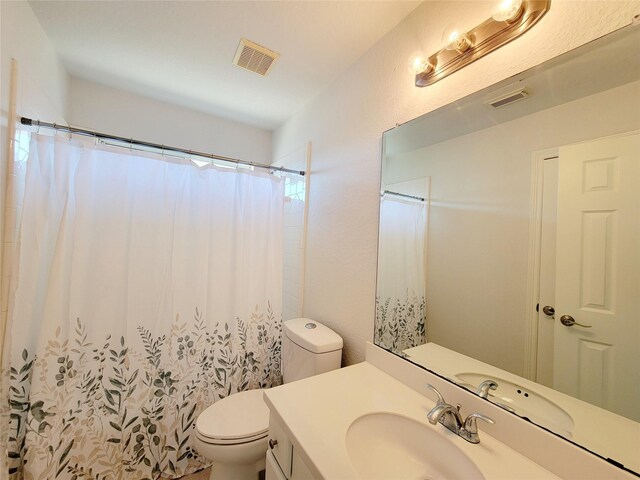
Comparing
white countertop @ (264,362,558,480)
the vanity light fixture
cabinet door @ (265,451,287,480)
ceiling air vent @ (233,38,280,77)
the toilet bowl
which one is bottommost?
the toilet bowl

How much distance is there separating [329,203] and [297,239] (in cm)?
46

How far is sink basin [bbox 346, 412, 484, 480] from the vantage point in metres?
0.72

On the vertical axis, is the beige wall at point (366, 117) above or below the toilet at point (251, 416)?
above

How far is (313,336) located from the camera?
56.0 inches

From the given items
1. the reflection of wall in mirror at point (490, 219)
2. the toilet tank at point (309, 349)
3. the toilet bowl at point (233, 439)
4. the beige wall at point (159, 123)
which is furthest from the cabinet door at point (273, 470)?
the beige wall at point (159, 123)

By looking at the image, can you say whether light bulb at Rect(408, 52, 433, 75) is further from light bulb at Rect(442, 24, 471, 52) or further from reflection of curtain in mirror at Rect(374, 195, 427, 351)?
reflection of curtain in mirror at Rect(374, 195, 427, 351)

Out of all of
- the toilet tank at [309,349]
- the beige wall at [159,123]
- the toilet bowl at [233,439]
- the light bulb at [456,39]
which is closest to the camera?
the light bulb at [456,39]

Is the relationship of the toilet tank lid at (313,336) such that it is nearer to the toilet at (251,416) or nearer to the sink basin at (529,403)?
the toilet at (251,416)

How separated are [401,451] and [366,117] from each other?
146cm

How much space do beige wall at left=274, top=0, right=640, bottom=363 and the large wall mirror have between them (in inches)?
2.6

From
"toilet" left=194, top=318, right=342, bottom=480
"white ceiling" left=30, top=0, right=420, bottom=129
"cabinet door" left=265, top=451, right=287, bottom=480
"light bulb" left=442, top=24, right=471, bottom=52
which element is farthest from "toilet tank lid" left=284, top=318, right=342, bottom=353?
"white ceiling" left=30, top=0, right=420, bottom=129

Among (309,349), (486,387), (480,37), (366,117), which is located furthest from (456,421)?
(366,117)

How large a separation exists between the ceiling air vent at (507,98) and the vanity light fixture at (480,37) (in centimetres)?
16

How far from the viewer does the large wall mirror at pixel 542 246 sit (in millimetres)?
615
